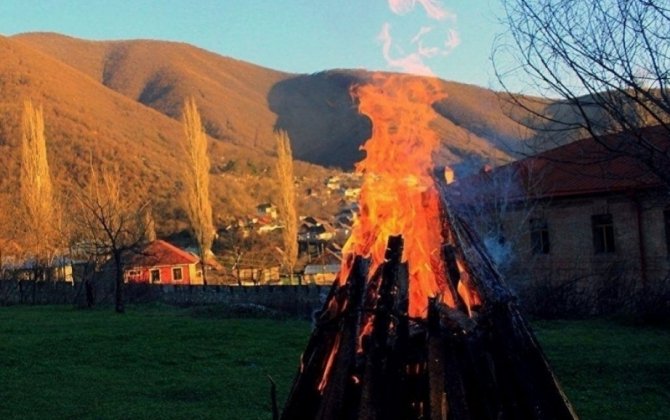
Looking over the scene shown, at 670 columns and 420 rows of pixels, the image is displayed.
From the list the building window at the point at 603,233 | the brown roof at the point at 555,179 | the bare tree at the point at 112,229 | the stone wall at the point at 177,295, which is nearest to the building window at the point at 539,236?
the brown roof at the point at 555,179

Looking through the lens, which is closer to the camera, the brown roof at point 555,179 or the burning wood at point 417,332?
the burning wood at point 417,332

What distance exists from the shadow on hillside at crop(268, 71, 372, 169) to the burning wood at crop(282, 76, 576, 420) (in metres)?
66.2

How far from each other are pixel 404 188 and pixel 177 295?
78.8 ft

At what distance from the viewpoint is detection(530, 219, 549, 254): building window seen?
23.7 m

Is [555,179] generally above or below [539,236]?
A: above

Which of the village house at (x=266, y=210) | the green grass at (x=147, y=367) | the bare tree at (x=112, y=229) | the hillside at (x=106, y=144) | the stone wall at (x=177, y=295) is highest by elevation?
the hillside at (x=106, y=144)

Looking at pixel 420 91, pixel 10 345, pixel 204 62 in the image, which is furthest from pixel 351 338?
pixel 204 62

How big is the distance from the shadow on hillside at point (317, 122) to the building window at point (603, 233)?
49.2 metres

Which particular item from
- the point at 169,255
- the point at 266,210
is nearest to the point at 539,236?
the point at 169,255

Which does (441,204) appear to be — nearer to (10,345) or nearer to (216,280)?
(10,345)

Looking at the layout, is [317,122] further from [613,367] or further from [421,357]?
[421,357]

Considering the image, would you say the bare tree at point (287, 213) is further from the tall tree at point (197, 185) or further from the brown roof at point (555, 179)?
the brown roof at point (555, 179)

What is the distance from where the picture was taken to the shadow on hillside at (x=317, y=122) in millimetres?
80812

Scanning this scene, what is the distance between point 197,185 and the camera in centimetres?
4503
